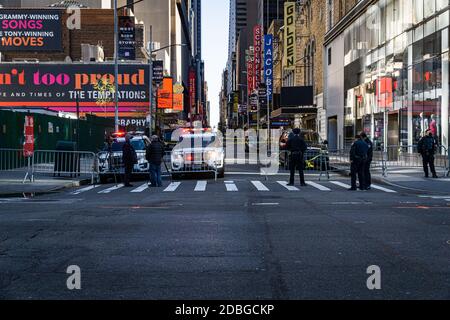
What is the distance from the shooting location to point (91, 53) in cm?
7975

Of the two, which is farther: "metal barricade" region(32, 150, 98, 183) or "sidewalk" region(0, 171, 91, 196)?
"metal barricade" region(32, 150, 98, 183)

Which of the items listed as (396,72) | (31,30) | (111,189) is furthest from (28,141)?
(31,30)

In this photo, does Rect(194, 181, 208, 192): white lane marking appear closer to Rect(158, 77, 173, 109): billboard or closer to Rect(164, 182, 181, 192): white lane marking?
Rect(164, 182, 181, 192): white lane marking

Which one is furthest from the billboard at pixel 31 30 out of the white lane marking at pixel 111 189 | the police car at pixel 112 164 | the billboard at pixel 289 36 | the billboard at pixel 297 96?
the white lane marking at pixel 111 189

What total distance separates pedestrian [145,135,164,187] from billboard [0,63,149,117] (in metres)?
54.6

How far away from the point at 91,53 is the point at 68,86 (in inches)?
250

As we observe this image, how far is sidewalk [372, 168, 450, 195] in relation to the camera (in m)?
19.0

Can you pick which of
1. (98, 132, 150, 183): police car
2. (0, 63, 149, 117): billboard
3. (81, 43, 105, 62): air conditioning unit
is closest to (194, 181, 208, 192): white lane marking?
(98, 132, 150, 183): police car

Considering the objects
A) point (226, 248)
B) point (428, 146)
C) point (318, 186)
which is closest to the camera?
point (226, 248)

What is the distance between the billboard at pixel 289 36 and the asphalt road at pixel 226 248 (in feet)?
162

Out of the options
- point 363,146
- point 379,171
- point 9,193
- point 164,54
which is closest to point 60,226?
point 9,193

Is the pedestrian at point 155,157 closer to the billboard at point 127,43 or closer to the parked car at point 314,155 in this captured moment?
the parked car at point 314,155

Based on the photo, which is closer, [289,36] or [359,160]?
[359,160]

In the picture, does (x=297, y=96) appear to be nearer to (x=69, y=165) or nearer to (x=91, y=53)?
(x=91, y=53)
